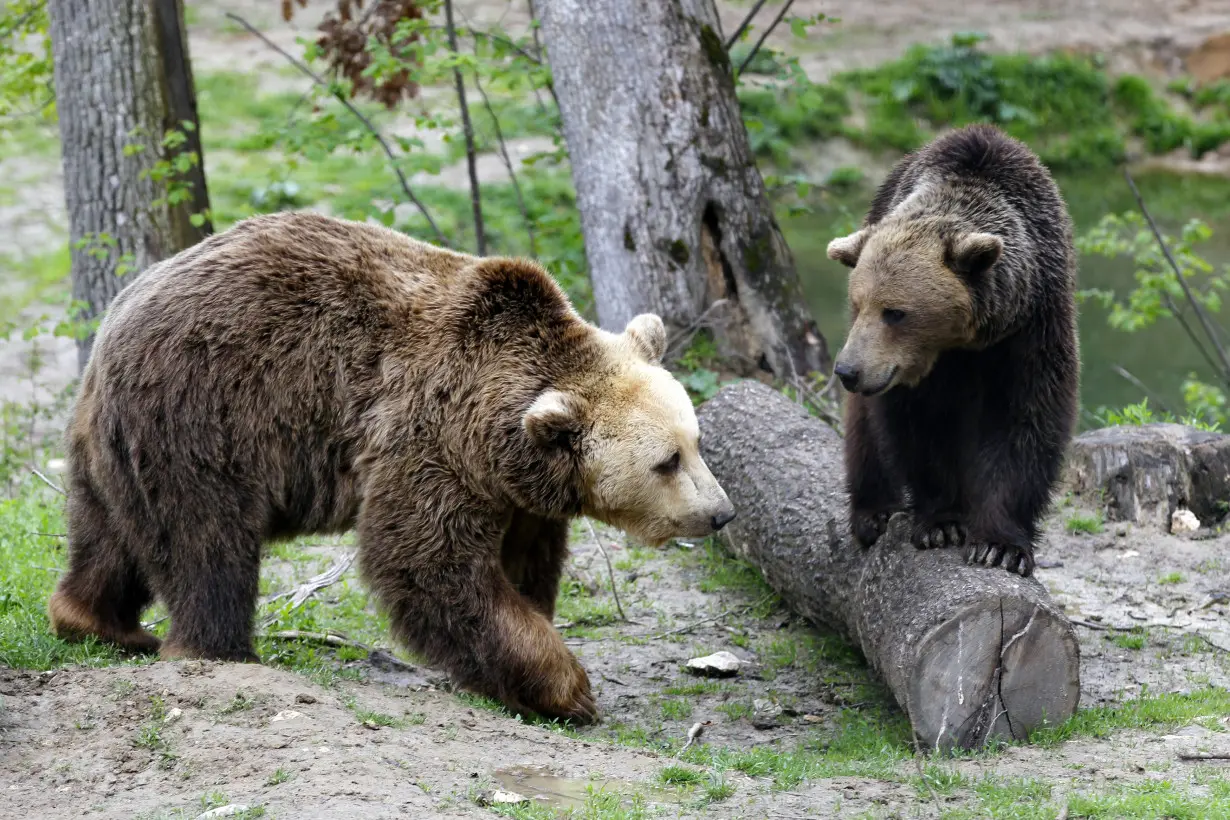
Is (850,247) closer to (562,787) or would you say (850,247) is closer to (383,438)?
(383,438)

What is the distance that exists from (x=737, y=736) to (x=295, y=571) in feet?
9.35

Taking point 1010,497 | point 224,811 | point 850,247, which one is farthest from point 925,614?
point 224,811

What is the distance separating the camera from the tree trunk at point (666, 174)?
352 inches

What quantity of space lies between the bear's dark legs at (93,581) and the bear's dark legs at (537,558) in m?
1.55

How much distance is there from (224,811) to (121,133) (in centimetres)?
601

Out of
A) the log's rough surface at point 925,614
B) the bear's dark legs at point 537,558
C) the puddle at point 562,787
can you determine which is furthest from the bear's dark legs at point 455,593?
the log's rough surface at point 925,614

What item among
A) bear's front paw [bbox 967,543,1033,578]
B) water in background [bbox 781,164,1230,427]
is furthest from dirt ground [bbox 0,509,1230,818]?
water in background [bbox 781,164,1230,427]

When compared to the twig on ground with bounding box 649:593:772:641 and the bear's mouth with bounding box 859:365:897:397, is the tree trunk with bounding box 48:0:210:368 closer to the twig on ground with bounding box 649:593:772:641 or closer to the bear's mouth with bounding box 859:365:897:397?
the twig on ground with bounding box 649:593:772:641

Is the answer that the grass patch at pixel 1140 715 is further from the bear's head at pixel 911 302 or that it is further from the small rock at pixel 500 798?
the small rock at pixel 500 798

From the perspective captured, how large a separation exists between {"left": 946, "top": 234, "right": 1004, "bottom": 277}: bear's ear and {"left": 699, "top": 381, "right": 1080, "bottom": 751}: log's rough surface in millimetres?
1187

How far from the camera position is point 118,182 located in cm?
889

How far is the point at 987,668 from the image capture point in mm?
5203

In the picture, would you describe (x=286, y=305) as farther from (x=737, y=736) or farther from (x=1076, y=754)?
(x=1076, y=754)

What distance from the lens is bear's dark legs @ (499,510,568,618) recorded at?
5895 mm
